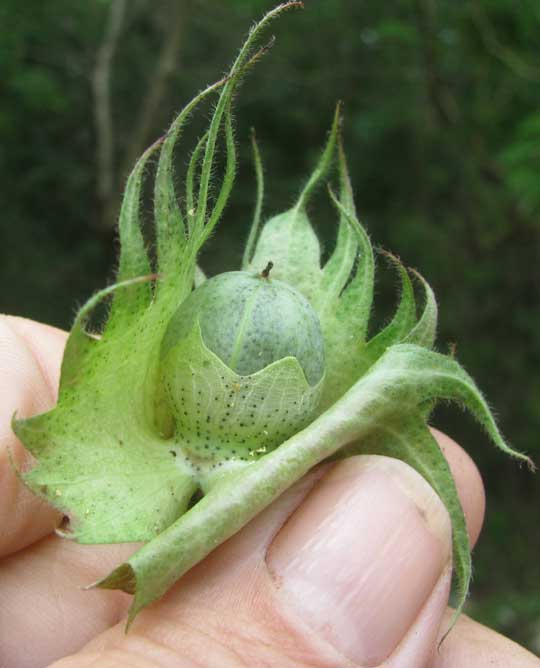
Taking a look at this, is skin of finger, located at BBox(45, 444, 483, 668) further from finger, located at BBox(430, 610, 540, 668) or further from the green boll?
finger, located at BBox(430, 610, 540, 668)

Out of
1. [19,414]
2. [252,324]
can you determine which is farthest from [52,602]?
[252,324]

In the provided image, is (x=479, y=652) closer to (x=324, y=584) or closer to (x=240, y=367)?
(x=324, y=584)

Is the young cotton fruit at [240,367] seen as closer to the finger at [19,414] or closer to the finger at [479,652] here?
the finger at [19,414]

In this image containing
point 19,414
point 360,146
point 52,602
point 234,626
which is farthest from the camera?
point 360,146

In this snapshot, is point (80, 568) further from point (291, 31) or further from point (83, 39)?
point (291, 31)

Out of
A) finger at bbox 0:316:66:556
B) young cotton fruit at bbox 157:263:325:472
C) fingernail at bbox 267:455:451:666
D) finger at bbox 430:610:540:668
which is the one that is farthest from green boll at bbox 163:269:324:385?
finger at bbox 430:610:540:668

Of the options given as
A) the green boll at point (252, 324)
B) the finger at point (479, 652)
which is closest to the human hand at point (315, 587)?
the green boll at point (252, 324)
